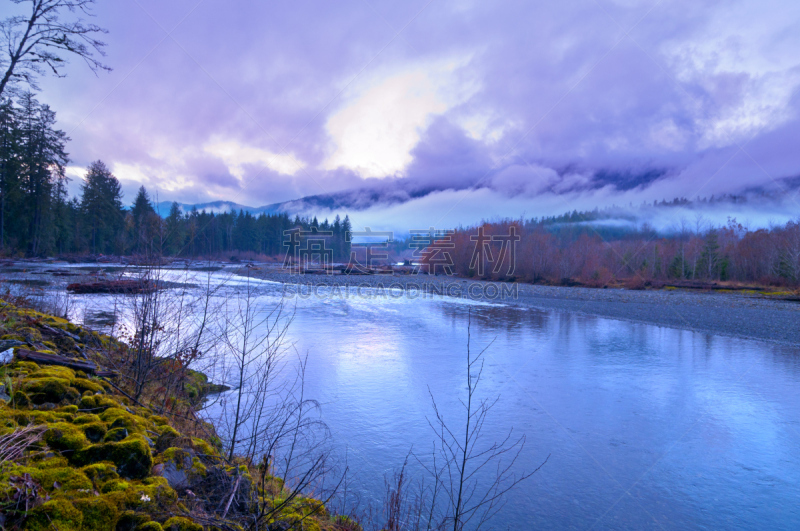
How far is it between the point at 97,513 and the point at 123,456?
24.1 inches

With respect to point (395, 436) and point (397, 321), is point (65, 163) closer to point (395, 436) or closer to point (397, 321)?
point (397, 321)

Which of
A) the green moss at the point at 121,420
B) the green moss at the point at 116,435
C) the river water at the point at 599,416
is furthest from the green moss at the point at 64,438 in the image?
the river water at the point at 599,416

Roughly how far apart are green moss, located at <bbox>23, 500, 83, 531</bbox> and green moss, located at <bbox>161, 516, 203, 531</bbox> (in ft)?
1.57

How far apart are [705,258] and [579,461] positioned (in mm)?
59737

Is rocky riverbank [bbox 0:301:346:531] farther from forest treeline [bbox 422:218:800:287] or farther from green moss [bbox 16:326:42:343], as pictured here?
forest treeline [bbox 422:218:800:287]

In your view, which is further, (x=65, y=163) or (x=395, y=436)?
(x=65, y=163)

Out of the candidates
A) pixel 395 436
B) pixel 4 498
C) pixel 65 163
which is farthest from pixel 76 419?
pixel 65 163

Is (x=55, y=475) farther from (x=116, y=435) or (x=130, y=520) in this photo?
(x=116, y=435)

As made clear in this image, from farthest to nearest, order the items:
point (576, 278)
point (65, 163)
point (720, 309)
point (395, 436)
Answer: point (576, 278) → point (65, 163) → point (720, 309) → point (395, 436)

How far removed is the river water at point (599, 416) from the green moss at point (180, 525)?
2423mm

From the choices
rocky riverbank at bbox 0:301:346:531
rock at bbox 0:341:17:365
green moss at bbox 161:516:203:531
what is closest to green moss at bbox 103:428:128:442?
rocky riverbank at bbox 0:301:346:531

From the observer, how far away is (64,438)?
308 centimetres

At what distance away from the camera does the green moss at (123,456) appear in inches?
120

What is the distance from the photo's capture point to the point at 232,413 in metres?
6.56
